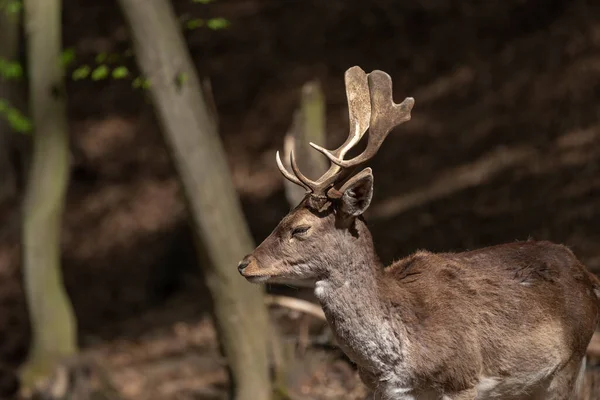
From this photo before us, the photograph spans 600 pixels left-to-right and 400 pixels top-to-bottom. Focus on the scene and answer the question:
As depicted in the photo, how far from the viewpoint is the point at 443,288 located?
553 cm

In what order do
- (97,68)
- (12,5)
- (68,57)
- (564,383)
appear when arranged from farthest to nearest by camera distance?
(68,57), (12,5), (97,68), (564,383)

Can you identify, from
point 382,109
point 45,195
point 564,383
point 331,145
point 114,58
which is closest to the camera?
point 382,109

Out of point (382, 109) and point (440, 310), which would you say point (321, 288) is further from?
point (382, 109)

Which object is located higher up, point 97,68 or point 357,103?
point 97,68

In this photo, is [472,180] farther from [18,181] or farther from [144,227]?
[18,181]

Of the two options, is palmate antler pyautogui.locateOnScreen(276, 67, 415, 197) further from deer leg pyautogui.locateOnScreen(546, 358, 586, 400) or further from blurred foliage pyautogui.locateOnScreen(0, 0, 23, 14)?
blurred foliage pyautogui.locateOnScreen(0, 0, 23, 14)

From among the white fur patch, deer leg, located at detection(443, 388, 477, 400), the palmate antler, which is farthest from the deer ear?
deer leg, located at detection(443, 388, 477, 400)

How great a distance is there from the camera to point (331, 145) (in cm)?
1574

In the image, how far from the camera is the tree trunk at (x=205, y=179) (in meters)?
9.43

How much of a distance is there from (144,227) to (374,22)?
17.9 ft

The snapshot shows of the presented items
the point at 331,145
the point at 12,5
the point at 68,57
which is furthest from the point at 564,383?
the point at 331,145

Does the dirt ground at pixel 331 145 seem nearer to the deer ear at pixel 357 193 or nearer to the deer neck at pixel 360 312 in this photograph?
the deer neck at pixel 360 312

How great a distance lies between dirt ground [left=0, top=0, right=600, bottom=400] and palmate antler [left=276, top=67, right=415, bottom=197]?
505 centimetres

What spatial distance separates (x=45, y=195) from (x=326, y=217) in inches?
296
